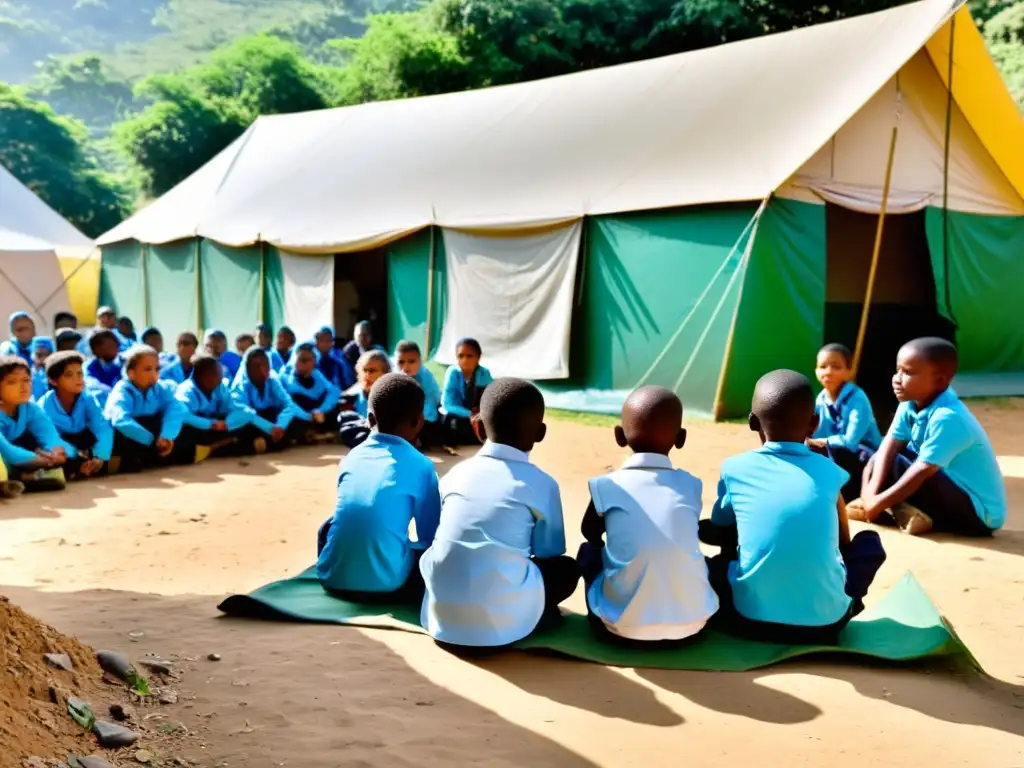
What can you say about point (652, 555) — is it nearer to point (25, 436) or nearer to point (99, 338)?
point (25, 436)

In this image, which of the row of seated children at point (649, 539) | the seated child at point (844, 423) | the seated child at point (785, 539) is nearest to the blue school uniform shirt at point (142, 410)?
the row of seated children at point (649, 539)

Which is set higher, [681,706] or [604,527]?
[604,527]

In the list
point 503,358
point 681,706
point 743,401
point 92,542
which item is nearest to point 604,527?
point 681,706

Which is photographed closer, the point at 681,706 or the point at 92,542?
the point at 681,706

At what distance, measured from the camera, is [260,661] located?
2.95m

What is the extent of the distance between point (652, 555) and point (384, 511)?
1.02 m

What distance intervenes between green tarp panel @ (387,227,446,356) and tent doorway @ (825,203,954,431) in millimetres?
4500

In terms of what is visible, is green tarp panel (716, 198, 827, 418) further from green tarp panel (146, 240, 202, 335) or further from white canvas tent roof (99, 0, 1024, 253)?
green tarp panel (146, 240, 202, 335)

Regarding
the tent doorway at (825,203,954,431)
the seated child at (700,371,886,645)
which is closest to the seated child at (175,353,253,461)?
the seated child at (700,371,886,645)

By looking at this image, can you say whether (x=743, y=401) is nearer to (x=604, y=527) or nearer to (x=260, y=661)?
(x=604, y=527)

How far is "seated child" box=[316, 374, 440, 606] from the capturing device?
3.35 meters

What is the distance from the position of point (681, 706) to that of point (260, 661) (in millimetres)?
1344

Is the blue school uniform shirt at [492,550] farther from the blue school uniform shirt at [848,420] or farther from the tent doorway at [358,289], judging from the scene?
the tent doorway at [358,289]

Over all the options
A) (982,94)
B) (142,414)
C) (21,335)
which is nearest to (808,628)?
(142,414)
